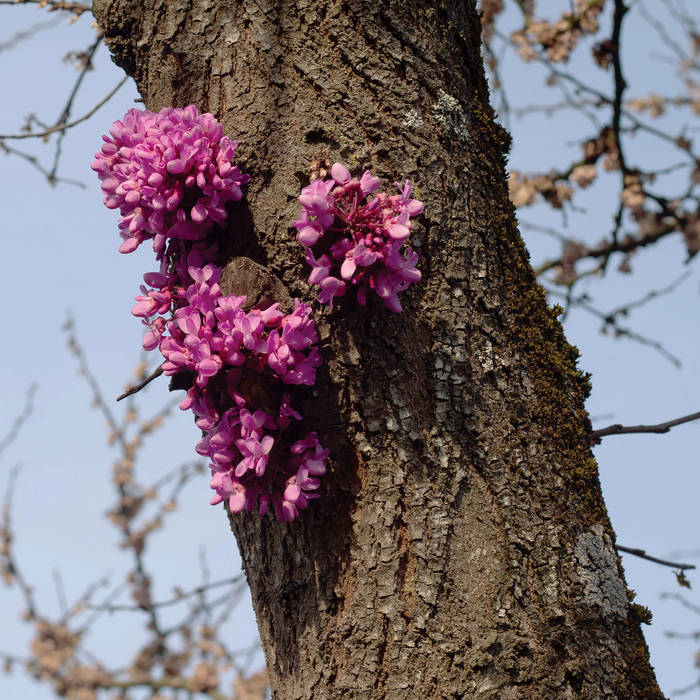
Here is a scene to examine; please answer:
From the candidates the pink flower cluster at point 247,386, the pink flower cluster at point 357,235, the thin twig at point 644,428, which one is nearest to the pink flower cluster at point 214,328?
the pink flower cluster at point 247,386

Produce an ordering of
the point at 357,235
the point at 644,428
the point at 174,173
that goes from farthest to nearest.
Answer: the point at 644,428 < the point at 174,173 < the point at 357,235

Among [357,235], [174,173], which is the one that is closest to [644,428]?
[357,235]

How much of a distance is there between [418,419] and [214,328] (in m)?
0.51

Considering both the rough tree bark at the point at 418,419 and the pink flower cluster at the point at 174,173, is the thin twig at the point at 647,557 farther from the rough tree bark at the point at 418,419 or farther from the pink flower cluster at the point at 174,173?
the pink flower cluster at the point at 174,173

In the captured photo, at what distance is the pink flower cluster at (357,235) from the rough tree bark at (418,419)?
9cm

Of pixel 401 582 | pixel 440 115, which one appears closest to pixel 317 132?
pixel 440 115

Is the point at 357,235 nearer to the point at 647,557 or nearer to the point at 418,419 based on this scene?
the point at 418,419

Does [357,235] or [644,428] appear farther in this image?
[644,428]

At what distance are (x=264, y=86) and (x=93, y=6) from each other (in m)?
0.71

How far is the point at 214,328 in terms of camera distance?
164cm

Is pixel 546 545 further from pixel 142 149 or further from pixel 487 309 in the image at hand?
pixel 142 149

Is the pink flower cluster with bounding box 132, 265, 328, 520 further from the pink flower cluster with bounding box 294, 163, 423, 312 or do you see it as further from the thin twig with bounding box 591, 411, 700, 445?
the thin twig with bounding box 591, 411, 700, 445

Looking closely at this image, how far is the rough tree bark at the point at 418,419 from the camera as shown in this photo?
5.14ft

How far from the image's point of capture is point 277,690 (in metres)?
1.76
